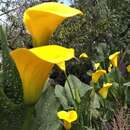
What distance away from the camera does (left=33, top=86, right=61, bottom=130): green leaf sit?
90cm

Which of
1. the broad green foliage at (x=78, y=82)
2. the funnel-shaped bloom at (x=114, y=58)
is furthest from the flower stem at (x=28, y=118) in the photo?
the funnel-shaped bloom at (x=114, y=58)

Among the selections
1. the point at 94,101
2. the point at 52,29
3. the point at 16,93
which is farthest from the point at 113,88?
the point at 52,29

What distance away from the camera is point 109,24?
22.8 ft

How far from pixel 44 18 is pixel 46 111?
0.79ft

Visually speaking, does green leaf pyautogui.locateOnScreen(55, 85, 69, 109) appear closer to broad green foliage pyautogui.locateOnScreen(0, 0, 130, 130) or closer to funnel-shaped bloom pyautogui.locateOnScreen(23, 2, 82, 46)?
broad green foliage pyautogui.locateOnScreen(0, 0, 130, 130)

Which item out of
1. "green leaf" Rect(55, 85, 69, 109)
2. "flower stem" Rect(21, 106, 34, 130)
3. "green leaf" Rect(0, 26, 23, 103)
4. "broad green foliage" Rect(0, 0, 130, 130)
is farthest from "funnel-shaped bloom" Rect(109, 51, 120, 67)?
"flower stem" Rect(21, 106, 34, 130)

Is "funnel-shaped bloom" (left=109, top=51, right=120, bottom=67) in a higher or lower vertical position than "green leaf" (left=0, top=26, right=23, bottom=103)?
lower

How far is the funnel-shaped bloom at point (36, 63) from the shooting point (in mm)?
691

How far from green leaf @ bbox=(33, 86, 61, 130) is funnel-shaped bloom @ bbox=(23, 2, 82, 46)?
169 millimetres

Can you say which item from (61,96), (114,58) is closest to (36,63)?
(61,96)

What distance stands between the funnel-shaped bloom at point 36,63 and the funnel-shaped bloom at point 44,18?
37 millimetres

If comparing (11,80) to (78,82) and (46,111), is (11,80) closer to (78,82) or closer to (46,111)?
(46,111)

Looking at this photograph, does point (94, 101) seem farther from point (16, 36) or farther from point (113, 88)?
point (16, 36)

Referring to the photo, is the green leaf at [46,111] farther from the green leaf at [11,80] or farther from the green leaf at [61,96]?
the green leaf at [61,96]
